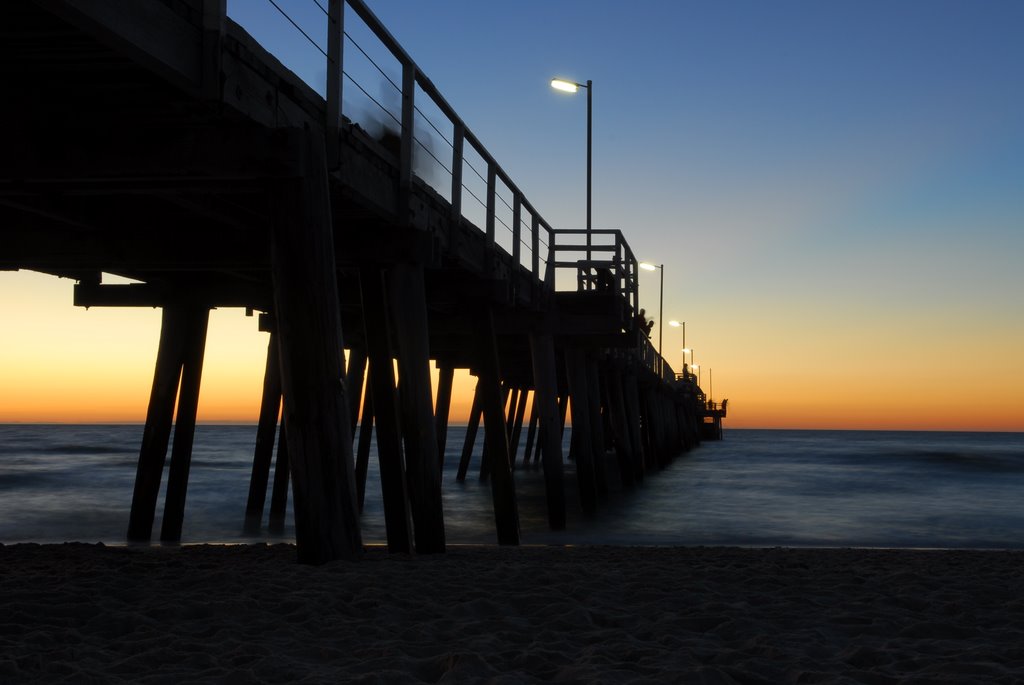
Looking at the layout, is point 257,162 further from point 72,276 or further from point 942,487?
point 942,487

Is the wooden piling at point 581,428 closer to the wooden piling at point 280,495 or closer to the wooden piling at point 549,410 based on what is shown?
the wooden piling at point 549,410

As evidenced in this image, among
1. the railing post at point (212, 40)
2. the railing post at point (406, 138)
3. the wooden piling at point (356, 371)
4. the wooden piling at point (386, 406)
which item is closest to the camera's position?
the railing post at point (212, 40)

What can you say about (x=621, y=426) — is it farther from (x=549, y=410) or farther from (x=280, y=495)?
(x=280, y=495)

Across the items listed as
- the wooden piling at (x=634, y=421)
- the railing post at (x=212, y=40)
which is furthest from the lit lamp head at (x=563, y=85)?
the railing post at (x=212, y=40)

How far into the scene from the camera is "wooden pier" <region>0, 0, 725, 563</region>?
16.6 feet

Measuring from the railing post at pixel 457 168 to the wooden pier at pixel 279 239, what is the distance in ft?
0.08

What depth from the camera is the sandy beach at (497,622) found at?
3674 millimetres

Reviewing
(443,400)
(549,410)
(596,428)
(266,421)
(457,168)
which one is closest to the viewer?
(457,168)

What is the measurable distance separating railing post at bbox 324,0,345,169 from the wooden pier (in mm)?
12

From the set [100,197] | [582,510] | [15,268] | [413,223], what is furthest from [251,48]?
[582,510]

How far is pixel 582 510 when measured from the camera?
58.3 feet

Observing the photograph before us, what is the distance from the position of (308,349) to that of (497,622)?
229 centimetres

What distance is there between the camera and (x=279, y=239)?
19.7ft

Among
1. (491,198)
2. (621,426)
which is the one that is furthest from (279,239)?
(621,426)
